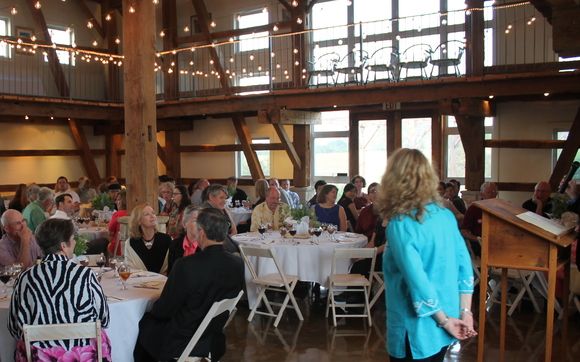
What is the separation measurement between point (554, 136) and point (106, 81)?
37.5 ft

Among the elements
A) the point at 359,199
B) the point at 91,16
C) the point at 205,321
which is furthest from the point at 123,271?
the point at 91,16

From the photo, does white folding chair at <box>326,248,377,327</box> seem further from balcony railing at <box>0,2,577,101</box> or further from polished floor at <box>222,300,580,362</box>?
balcony railing at <box>0,2,577,101</box>

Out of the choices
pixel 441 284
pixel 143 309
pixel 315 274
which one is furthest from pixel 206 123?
pixel 441 284

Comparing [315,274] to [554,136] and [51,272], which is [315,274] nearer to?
[51,272]

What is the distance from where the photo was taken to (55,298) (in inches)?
119

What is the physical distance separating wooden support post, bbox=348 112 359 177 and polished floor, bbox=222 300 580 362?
740cm

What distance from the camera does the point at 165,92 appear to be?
1526 cm

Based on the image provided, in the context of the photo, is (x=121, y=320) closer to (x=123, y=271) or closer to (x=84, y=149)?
(x=123, y=271)

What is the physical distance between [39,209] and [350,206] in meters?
3.85

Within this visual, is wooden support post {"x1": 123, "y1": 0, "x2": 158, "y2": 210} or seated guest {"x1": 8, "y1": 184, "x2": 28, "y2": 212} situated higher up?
wooden support post {"x1": 123, "y1": 0, "x2": 158, "y2": 210}

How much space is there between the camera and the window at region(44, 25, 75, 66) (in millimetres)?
15195

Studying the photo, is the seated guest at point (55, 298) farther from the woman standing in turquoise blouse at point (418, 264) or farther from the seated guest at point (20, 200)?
the seated guest at point (20, 200)

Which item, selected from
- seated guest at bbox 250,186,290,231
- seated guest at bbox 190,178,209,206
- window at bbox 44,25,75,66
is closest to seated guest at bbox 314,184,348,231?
seated guest at bbox 250,186,290,231

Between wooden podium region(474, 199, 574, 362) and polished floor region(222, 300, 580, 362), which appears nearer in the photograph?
wooden podium region(474, 199, 574, 362)
